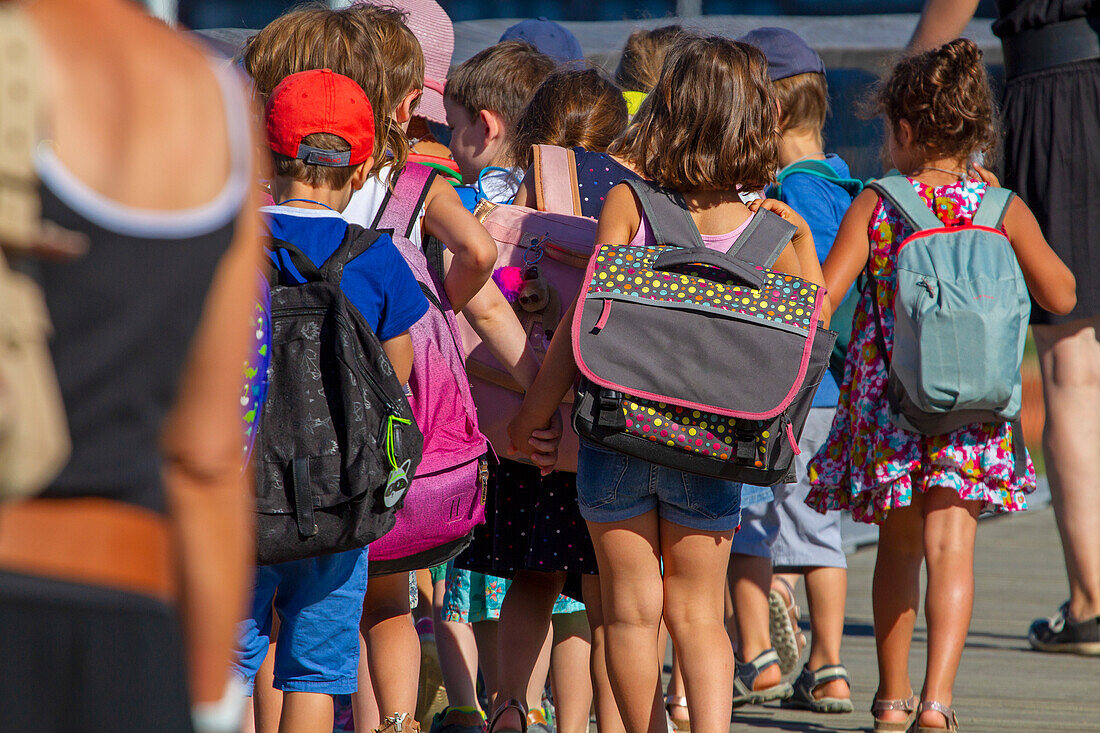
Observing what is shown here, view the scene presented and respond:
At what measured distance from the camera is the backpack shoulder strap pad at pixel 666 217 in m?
3.08

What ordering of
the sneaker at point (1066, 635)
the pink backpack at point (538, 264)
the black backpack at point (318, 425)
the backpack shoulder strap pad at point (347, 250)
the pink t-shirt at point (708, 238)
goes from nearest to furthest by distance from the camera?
1. the black backpack at point (318, 425)
2. the backpack shoulder strap pad at point (347, 250)
3. the pink t-shirt at point (708, 238)
4. the pink backpack at point (538, 264)
5. the sneaker at point (1066, 635)

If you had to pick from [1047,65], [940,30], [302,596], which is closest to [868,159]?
[1047,65]

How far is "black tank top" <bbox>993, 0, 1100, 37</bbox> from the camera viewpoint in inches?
187

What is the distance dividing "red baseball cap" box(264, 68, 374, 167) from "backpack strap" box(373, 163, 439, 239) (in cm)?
33

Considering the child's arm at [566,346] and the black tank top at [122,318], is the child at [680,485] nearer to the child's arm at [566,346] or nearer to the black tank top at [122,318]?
→ the child's arm at [566,346]

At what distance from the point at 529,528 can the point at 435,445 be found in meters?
0.54

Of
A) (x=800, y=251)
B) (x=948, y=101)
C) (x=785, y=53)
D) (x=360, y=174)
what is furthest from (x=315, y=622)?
(x=785, y=53)

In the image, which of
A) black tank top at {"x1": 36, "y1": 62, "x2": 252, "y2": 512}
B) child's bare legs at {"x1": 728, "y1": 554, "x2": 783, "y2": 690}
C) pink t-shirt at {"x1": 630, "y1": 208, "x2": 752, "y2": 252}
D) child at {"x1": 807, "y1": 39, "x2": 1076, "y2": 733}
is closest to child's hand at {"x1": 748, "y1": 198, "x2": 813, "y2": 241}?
pink t-shirt at {"x1": 630, "y1": 208, "x2": 752, "y2": 252}

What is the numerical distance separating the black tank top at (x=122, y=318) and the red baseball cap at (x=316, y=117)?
1614 millimetres

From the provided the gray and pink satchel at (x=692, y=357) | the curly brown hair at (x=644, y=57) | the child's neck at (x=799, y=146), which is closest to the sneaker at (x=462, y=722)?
the gray and pink satchel at (x=692, y=357)

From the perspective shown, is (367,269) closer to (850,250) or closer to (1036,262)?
(850,250)

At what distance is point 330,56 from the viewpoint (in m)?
3.15

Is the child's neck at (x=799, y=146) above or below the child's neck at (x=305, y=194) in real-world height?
below

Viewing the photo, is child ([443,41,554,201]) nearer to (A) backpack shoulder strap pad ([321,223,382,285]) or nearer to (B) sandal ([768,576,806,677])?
(A) backpack shoulder strap pad ([321,223,382,285])
